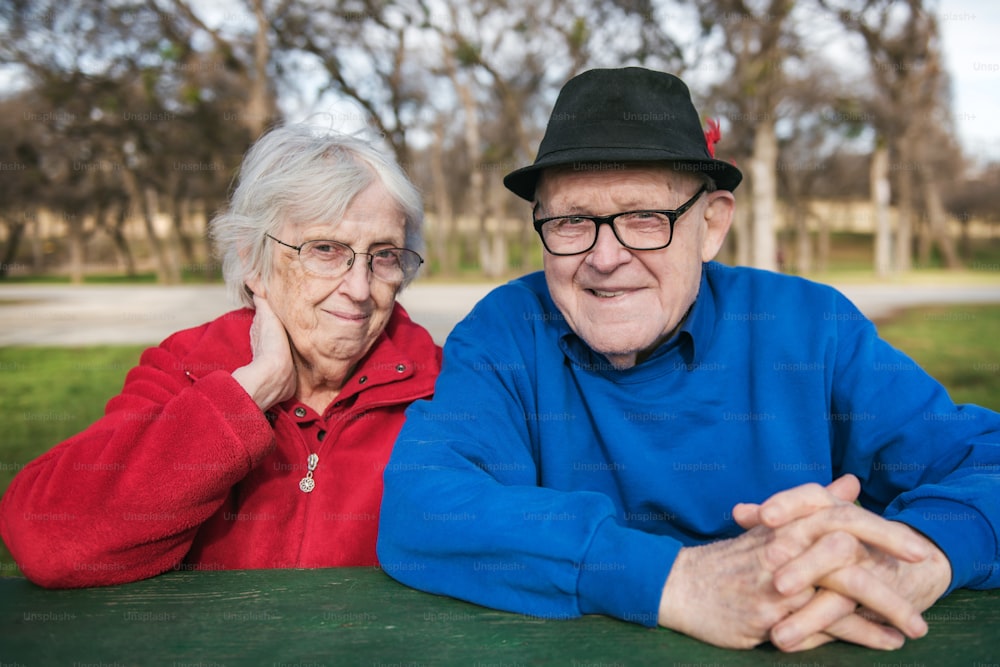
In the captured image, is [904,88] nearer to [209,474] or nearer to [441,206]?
[441,206]

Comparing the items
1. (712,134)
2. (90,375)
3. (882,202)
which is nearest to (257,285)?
(712,134)

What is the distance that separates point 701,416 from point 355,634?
1167 mm

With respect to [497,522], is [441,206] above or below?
above

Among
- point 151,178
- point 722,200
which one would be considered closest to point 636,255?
point 722,200

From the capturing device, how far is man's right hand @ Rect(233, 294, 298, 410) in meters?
2.24

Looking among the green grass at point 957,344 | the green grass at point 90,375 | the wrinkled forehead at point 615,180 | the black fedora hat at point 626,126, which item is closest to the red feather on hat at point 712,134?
→ the black fedora hat at point 626,126

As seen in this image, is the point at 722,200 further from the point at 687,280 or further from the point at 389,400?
the point at 389,400

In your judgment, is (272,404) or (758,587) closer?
(758,587)

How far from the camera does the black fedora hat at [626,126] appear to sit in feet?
6.97

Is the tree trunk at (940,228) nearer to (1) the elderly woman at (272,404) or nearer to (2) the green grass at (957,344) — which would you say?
(2) the green grass at (957,344)

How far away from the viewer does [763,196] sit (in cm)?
1547

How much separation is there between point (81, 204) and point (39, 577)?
31.6m

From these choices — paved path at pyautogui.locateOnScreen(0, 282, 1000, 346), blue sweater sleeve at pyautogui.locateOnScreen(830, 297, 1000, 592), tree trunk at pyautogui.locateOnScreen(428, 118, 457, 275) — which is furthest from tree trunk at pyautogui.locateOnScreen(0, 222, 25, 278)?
blue sweater sleeve at pyautogui.locateOnScreen(830, 297, 1000, 592)

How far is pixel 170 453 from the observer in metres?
2.00
